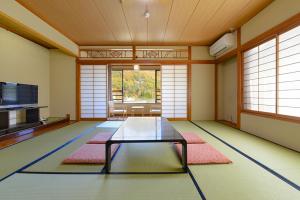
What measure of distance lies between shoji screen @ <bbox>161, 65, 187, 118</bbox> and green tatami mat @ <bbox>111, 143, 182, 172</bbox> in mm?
3546

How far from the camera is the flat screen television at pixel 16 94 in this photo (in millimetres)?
4141

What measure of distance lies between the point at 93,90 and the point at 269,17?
5.39 metres

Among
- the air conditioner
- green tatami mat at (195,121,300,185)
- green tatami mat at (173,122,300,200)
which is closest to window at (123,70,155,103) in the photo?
the air conditioner

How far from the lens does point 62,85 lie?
6.52 metres

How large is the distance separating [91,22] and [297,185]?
4632 mm

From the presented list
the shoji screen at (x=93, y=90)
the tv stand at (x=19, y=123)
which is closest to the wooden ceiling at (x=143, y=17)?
the shoji screen at (x=93, y=90)

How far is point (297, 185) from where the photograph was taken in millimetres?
1863

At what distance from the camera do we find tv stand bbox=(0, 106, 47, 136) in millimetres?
3857

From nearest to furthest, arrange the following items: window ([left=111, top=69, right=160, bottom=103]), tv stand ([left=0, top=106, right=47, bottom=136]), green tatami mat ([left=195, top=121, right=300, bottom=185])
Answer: green tatami mat ([left=195, top=121, right=300, bottom=185])
tv stand ([left=0, top=106, right=47, bottom=136])
window ([left=111, top=69, right=160, bottom=103])

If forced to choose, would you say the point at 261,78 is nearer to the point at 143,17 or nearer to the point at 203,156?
the point at 203,156

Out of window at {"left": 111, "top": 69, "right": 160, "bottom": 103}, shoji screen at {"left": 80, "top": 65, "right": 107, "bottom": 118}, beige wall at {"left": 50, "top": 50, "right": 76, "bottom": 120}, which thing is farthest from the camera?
window at {"left": 111, "top": 69, "right": 160, "bottom": 103}

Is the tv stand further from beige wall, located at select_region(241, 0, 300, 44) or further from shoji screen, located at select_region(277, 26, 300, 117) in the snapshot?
beige wall, located at select_region(241, 0, 300, 44)

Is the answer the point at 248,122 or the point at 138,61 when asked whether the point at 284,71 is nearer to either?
the point at 248,122

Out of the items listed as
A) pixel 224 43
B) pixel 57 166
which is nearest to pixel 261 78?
pixel 224 43
